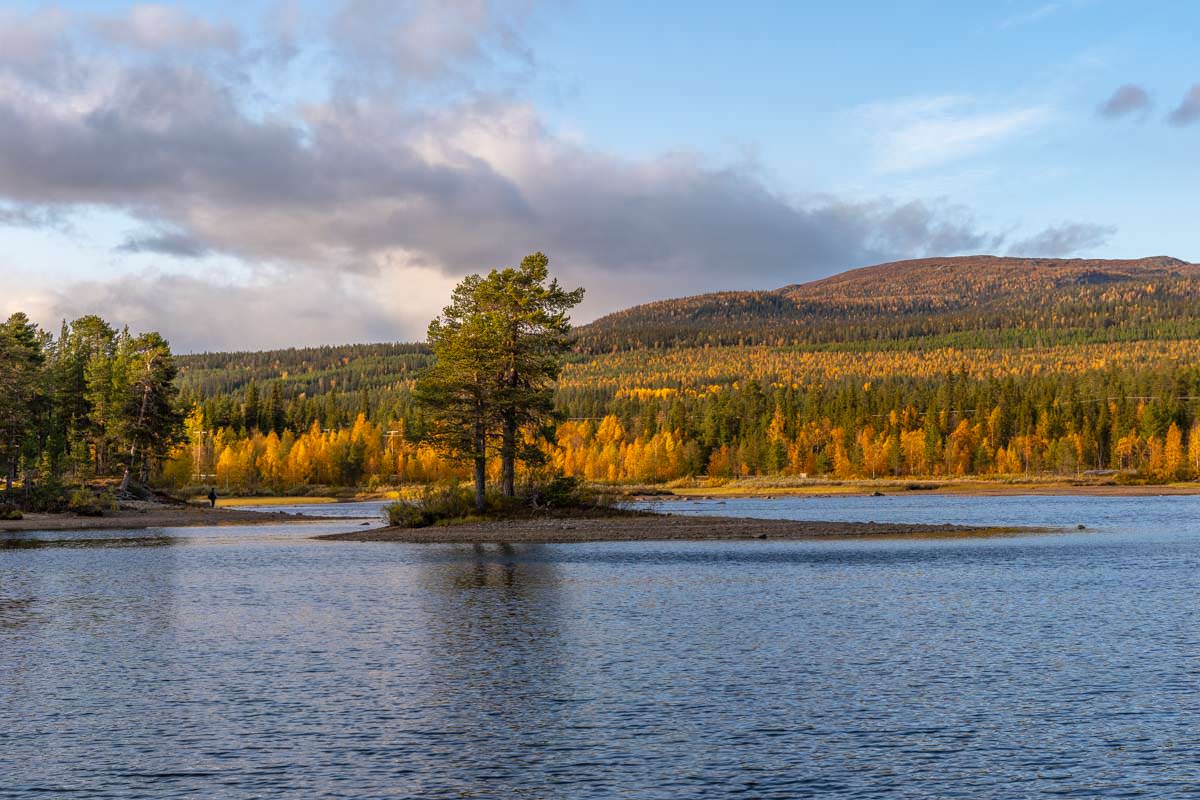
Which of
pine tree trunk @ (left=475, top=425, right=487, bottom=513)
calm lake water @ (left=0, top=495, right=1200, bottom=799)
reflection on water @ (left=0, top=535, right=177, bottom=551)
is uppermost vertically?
pine tree trunk @ (left=475, top=425, right=487, bottom=513)

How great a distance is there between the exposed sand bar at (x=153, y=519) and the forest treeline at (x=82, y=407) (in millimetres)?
4825

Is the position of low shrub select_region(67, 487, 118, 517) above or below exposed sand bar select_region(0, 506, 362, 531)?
above

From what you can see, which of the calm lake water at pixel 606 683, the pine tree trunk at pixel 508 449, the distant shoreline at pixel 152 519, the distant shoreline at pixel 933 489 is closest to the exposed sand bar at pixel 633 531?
the pine tree trunk at pixel 508 449

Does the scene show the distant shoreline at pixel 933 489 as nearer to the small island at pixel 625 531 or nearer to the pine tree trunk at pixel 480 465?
the small island at pixel 625 531

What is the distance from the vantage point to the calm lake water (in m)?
17.3

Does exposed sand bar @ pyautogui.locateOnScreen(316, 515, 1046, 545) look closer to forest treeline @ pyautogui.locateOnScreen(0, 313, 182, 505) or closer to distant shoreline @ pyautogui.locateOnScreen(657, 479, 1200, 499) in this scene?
forest treeline @ pyautogui.locateOnScreen(0, 313, 182, 505)

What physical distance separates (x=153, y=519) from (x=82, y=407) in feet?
→ 120

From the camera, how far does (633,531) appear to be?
70125 millimetres

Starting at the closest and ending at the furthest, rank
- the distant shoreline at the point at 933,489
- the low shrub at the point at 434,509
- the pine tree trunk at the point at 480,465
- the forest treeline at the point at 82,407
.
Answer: the pine tree trunk at the point at 480,465
the low shrub at the point at 434,509
the forest treeline at the point at 82,407
the distant shoreline at the point at 933,489

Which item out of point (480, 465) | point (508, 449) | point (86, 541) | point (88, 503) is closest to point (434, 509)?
point (480, 465)

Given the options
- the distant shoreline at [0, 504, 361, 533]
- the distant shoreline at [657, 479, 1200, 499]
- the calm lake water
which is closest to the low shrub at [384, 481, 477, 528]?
the distant shoreline at [0, 504, 361, 533]

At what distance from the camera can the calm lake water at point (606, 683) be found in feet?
56.6

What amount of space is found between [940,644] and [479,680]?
1157 cm

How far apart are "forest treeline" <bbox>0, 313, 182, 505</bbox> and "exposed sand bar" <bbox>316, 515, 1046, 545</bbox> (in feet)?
112
